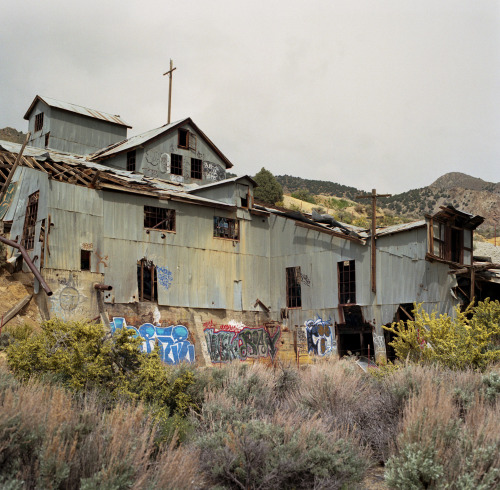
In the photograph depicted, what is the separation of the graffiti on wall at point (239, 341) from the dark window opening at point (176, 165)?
11.4 m

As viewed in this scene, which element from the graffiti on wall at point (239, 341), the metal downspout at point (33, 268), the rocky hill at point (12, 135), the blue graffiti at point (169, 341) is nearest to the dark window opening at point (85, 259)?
the metal downspout at point (33, 268)

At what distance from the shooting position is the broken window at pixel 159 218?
81.0 feet

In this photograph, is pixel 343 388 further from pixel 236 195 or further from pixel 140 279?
pixel 236 195

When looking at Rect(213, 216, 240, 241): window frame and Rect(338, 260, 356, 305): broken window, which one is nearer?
Rect(338, 260, 356, 305): broken window

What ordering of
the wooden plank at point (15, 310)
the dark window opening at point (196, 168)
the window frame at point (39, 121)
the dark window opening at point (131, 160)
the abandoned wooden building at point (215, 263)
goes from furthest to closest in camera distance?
the window frame at point (39, 121) < the dark window opening at point (196, 168) < the dark window opening at point (131, 160) < the abandoned wooden building at point (215, 263) < the wooden plank at point (15, 310)

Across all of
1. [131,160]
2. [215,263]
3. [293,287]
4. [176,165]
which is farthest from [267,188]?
[215,263]

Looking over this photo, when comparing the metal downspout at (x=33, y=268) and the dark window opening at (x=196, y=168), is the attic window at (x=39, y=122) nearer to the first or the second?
the dark window opening at (x=196, y=168)

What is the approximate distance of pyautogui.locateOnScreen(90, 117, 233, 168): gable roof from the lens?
105 ft

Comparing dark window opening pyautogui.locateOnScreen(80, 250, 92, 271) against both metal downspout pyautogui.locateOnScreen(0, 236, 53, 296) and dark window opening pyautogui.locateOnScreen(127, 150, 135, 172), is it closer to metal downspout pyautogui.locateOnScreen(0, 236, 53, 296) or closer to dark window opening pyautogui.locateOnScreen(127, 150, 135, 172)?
metal downspout pyautogui.locateOnScreen(0, 236, 53, 296)

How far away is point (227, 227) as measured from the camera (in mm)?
27844

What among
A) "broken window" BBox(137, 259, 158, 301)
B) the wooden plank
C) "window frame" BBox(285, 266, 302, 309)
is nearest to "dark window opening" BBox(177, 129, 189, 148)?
"window frame" BBox(285, 266, 302, 309)

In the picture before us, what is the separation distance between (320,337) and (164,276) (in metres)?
8.19

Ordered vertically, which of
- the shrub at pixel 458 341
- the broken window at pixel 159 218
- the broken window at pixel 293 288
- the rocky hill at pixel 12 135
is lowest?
the shrub at pixel 458 341

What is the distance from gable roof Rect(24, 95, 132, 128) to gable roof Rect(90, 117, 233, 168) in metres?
2.08
